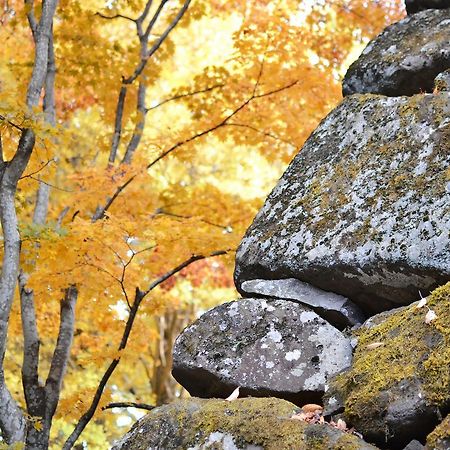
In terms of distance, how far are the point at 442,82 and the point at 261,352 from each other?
200cm

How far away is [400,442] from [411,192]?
1393 mm

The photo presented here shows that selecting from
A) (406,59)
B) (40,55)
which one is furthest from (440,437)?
(40,55)

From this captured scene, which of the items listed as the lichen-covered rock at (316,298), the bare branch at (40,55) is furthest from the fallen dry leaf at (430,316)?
the bare branch at (40,55)

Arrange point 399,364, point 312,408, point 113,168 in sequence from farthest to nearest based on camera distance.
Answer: point 113,168 → point 312,408 → point 399,364

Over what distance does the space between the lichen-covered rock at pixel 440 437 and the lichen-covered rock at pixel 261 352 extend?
0.76 m

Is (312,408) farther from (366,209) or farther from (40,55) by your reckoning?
(40,55)

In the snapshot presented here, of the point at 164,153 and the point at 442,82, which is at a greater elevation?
the point at 164,153

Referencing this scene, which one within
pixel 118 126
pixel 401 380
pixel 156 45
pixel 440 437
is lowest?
pixel 440 437

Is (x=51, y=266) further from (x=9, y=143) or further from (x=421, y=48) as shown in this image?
(x=421, y=48)

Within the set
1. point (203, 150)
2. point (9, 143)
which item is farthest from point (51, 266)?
point (203, 150)

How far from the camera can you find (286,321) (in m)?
3.54

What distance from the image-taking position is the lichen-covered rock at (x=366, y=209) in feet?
11.1

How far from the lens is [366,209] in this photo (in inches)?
146

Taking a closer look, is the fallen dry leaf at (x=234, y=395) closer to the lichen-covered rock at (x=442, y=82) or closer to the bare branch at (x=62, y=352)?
the lichen-covered rock at (x=442, y=82)
